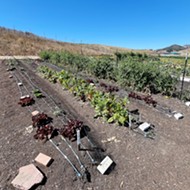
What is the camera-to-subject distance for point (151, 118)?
12.5 ft

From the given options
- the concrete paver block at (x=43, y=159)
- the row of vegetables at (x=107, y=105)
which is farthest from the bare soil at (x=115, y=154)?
the row of vegetables at (x=107, y=105)

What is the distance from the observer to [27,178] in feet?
7.14

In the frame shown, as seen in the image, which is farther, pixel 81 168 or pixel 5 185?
pixel 81 168

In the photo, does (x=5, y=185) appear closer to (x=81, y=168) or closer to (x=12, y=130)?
(x=81, y=168)

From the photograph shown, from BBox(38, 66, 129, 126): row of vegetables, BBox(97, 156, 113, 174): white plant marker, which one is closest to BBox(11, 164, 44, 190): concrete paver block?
BBox(97, 156, 113, 174): white plant marker

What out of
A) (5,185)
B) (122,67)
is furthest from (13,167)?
(122,67)

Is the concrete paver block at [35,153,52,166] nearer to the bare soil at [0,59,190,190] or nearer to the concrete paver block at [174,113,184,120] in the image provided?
the bare soil at [0,59,190,190]

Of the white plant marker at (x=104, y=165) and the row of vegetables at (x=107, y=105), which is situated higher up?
the row of vegetables at (x=107, y=105)

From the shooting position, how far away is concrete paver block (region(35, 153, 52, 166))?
2397 mm

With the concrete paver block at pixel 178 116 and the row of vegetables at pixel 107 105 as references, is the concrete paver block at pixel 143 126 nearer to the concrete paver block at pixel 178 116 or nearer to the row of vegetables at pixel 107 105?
the row of vegetables at pixel 107 105

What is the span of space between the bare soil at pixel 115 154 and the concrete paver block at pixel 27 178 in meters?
0.07

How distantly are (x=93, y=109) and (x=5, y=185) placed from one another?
2.45m

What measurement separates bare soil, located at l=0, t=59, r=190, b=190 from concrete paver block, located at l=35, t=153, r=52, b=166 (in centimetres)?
6

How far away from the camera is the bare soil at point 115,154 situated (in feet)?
7.16
